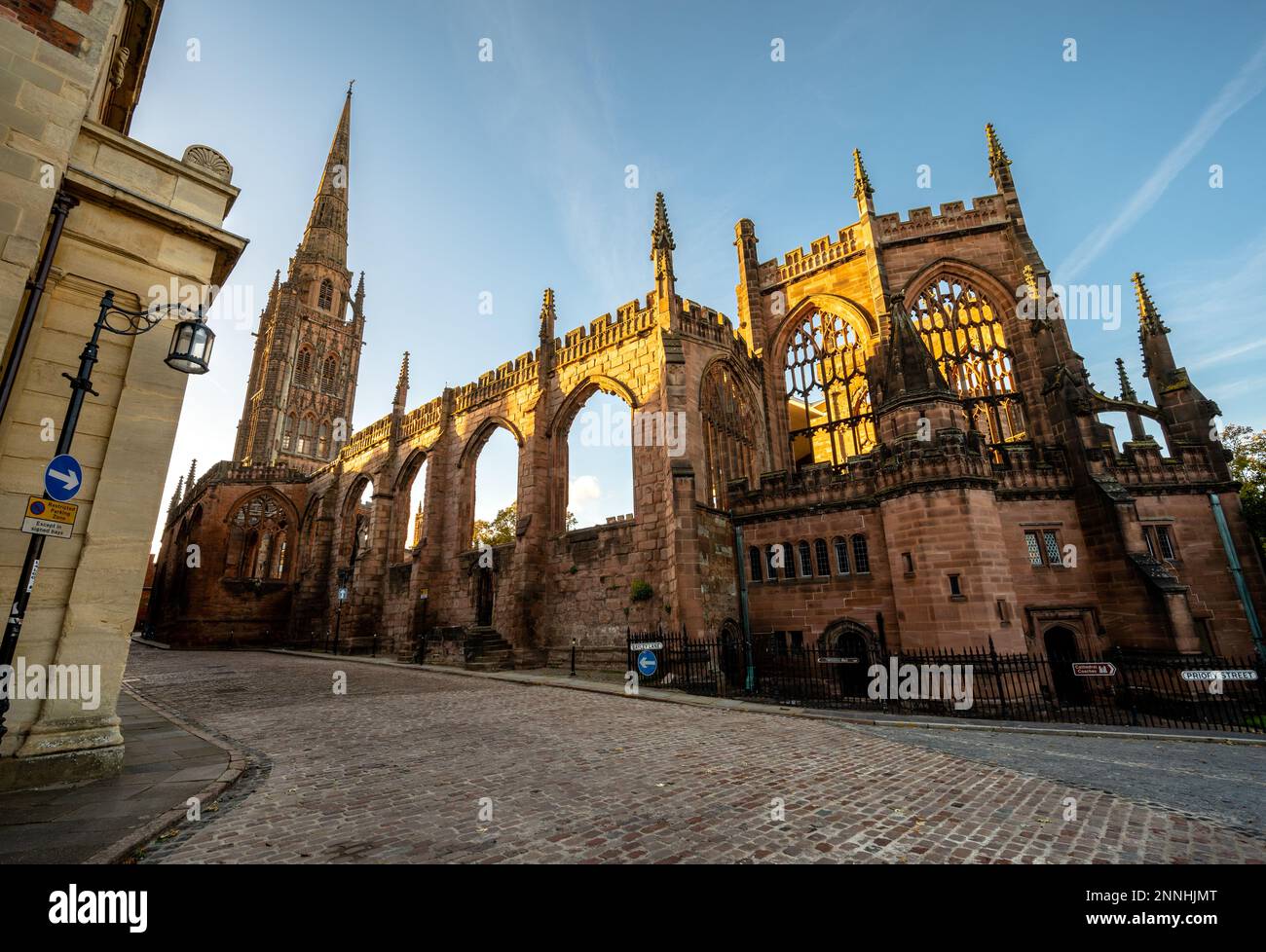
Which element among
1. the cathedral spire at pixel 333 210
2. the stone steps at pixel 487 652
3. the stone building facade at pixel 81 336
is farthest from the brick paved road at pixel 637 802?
the cathedral spire at pixel 333 210

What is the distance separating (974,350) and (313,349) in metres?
57.7

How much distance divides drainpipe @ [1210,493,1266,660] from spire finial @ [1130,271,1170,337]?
7012 mm

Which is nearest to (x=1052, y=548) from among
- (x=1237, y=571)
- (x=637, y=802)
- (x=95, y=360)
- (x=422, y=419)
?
(x=1237, y=571)

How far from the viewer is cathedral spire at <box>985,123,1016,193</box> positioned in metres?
22.9

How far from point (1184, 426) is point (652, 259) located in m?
19.2

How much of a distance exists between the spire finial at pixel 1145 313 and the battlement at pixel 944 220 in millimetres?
5481

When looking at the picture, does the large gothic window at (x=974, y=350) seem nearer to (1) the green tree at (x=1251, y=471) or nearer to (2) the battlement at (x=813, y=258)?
(2) the battlement at (x=813, y=258)

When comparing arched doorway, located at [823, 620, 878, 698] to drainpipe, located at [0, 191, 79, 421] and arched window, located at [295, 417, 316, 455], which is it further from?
arched window, located at [295, 417, 316, 455]

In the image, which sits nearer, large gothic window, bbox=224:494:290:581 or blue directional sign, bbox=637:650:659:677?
blue directional sign, bbox=637:650:659:677

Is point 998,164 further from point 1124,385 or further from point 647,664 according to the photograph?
point 647,664

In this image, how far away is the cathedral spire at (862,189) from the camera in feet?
78.7

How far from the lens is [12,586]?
5387mm

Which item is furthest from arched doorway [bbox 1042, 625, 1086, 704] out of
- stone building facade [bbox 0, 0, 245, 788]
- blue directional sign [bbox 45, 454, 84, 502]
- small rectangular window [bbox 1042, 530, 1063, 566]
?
blue directional sign [bbox 45, 454, 84, 502]
